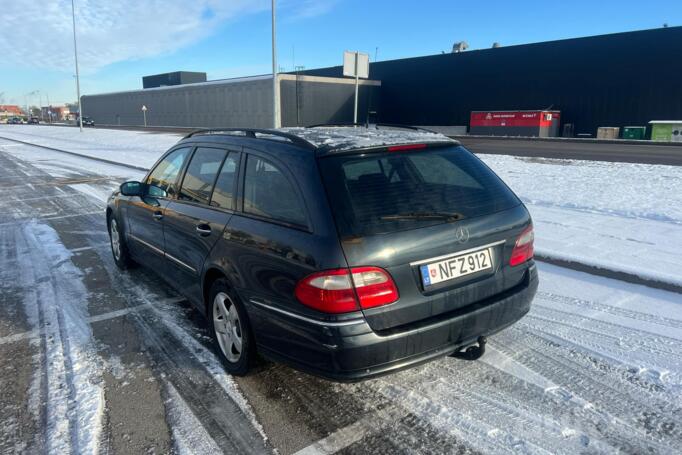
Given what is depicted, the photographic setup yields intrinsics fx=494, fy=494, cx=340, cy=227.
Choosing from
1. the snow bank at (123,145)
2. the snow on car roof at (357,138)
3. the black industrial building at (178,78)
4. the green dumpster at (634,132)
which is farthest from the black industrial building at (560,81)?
the black industrial building at (178,78)

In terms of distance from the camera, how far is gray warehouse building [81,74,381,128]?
41.4m

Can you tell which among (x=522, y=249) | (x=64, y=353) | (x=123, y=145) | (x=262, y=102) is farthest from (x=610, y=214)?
(x=262, y=102)

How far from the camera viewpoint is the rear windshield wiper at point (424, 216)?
270cm

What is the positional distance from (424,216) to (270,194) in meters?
0.94

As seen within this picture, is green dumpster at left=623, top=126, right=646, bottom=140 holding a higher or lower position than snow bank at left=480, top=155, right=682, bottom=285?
higher

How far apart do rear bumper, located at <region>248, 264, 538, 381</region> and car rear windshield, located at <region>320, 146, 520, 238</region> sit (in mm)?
527

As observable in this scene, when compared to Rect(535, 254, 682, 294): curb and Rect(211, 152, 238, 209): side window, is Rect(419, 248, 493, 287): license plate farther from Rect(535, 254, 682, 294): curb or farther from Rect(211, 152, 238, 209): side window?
Answer: Rect(535, 254, 682, 294): curb

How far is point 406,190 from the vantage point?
288cm

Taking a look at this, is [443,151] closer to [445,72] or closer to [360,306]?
[360,306]

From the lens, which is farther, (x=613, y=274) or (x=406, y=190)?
(x=613, y=274)

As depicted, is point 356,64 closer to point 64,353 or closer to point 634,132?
point 64,353

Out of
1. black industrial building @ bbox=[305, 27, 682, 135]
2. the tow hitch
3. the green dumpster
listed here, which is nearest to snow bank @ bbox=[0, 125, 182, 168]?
the tow hitch

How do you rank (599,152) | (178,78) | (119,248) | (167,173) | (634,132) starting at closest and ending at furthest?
(167,173), (119,248), (599,152), (634,132), (178,78)

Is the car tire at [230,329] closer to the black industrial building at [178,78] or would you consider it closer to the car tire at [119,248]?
the car tire at [119,248]
